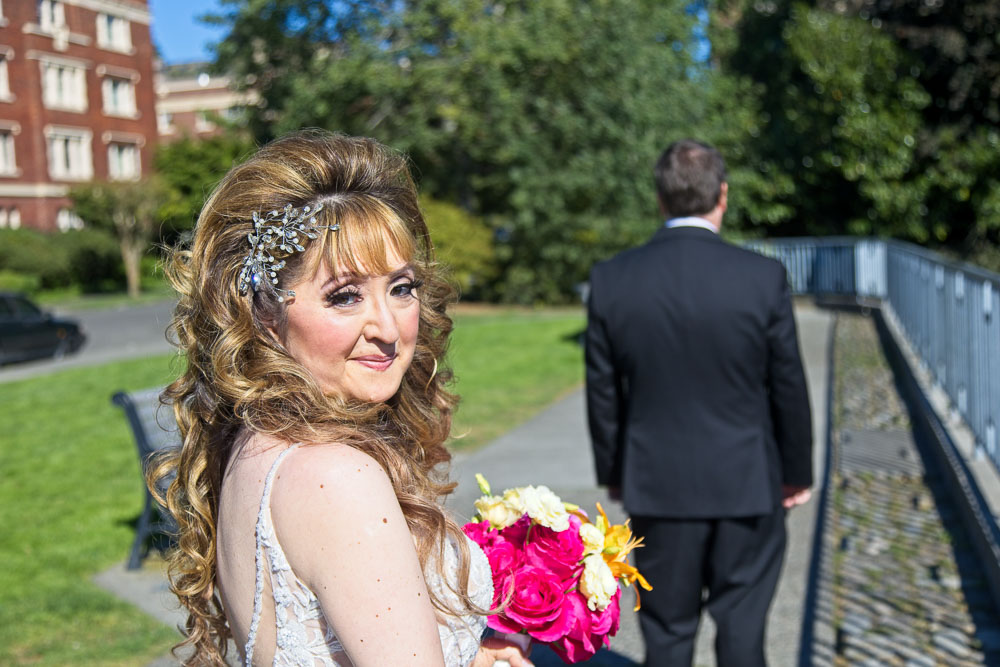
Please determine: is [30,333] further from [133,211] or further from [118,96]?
[118,96]

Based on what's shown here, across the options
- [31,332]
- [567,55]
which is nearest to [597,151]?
[567,55]

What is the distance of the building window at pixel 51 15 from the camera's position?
135ft

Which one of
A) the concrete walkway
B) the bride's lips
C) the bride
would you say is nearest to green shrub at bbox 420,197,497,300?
the concrete walkway

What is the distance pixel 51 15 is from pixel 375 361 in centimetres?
4589

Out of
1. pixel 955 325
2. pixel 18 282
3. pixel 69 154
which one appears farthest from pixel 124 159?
pixel 955 325

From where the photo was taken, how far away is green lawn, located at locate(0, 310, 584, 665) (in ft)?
15.9

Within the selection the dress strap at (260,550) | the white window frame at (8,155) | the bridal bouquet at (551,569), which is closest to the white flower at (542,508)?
the bridal bouquet at (551,569)

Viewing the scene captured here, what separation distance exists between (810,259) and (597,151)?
5.78 meters

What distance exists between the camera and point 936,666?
14.0ft

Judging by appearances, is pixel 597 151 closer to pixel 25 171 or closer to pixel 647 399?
pixel 647 399

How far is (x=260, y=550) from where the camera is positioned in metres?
1.62

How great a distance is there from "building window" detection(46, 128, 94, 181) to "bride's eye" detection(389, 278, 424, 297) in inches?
1769

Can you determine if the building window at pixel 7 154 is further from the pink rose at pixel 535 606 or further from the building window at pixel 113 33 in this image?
the pink rose at pixel 535 606

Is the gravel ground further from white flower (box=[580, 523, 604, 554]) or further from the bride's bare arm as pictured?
the bride's bare arm
